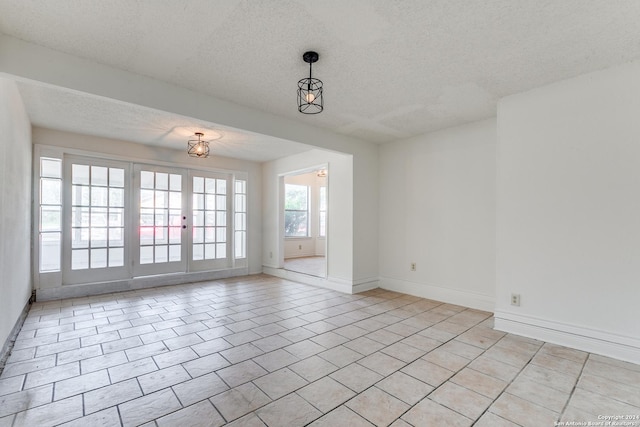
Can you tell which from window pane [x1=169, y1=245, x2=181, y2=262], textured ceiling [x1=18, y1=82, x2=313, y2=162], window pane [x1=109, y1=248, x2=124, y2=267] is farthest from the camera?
window pane [x1=169, y1=245, x2=181, y2=262]

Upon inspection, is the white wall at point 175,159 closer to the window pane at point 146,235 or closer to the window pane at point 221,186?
the window pane at point 221,186

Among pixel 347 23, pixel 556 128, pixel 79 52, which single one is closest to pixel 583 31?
pixel 556 128

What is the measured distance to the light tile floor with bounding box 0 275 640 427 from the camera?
1845mm

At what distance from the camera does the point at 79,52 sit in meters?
2.42

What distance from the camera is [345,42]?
2275 mm

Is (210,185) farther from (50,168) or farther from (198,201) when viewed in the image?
(50,168)

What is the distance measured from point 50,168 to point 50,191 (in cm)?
34

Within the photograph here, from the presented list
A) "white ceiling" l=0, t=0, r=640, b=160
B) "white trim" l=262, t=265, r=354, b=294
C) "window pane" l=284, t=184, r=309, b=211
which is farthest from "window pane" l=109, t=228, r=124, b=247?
"window pane" l=284, t=184, r=309, b=211

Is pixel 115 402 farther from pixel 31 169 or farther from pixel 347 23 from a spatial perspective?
pixel 31 169

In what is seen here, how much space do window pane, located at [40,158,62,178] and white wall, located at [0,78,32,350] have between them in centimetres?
48

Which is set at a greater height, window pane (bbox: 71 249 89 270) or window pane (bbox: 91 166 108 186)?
window pane (bbox: 91 166 108 186)

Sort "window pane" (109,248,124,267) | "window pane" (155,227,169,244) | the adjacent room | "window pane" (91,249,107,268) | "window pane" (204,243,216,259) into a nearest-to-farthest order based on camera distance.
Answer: the adjacent room
"window pane" (91,249,107,268)
"window pane" (109,248,124,267)
"window pane" (155,227,169,244)
"window pane" (204,243,216,259)

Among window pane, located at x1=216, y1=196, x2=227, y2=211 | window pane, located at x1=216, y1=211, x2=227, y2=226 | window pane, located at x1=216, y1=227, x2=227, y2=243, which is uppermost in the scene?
window pane, located at x1=216, y1=196, x2=227, y2=211

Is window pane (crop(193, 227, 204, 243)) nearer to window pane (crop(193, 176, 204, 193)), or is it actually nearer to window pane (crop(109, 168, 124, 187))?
window pane (crop(193, 176, 204, 193))
